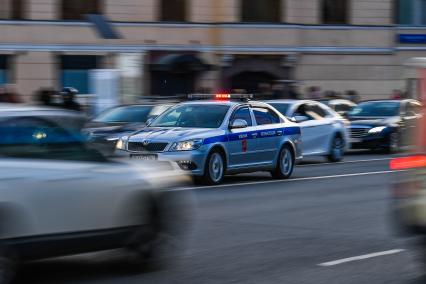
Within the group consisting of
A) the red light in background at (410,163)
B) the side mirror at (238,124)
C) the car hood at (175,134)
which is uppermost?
the red light in background at (410,163)

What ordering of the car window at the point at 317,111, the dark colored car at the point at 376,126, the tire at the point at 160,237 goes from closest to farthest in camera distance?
the tire at the point at 160,237 → the car window at the point at 317,111 → the dark colored car at the point at 376,126

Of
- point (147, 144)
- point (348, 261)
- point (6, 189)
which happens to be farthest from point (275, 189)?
point (6, 189)

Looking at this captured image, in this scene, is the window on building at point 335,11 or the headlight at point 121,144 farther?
the window on building at point 335,11

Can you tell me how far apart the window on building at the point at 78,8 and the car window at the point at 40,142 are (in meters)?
29.1

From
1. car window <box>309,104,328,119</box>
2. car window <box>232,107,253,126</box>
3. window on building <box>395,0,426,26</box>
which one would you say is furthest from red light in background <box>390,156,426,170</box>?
window on building <box>395,0,426,26</box>

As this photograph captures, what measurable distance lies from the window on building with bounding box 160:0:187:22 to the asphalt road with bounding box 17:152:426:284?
2242 cm

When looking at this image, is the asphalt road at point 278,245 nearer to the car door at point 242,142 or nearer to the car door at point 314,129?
the car door at point 242,142

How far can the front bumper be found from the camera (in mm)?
16016

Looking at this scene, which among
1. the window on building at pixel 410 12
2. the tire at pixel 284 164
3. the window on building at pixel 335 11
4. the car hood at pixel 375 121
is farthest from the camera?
the window on building at pixel 410 12

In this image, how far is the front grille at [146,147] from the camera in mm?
16172

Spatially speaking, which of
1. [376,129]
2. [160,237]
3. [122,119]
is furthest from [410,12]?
[160,237]

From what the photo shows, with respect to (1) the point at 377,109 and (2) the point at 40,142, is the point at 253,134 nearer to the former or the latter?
(2) the point at 40,142

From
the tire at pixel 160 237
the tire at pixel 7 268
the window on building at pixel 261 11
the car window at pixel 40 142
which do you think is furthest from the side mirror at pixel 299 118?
the window on building at pixel 261 11

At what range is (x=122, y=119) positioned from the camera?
2095 centimetres
